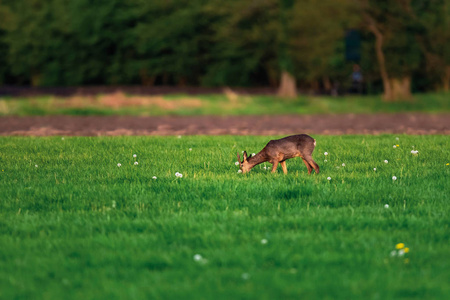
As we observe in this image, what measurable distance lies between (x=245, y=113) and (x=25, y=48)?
39325mm

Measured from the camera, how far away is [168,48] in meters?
55.4

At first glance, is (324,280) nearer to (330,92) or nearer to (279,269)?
(279,269)

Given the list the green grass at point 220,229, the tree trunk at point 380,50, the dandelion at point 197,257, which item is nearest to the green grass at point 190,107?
the tree trunk at point 380,50

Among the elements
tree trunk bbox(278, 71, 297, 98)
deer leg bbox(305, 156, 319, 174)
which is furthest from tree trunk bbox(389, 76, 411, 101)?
deer leg bbox(305, 156, 319, 174)

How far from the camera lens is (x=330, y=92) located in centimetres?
4169

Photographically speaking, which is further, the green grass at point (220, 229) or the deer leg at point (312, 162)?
the deer leg at point (312, 162)

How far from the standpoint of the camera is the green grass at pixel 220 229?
488 cm

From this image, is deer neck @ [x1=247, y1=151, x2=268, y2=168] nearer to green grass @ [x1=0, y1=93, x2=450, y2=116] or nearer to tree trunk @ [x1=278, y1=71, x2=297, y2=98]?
green grass @ [x1=0, y1=93, x2=450, y2=116]

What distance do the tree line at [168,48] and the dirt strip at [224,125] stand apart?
11.8 m

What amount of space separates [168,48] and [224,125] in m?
37.2

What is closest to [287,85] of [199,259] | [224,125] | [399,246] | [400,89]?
[400,89]

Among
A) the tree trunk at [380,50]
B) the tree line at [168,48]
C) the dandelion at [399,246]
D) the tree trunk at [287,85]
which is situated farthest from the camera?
the tree line at [168,48]

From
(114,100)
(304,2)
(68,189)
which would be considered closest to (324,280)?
(68,189)

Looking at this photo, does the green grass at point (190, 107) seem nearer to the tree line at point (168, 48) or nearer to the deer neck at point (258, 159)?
the tree line at point (168, 48)
